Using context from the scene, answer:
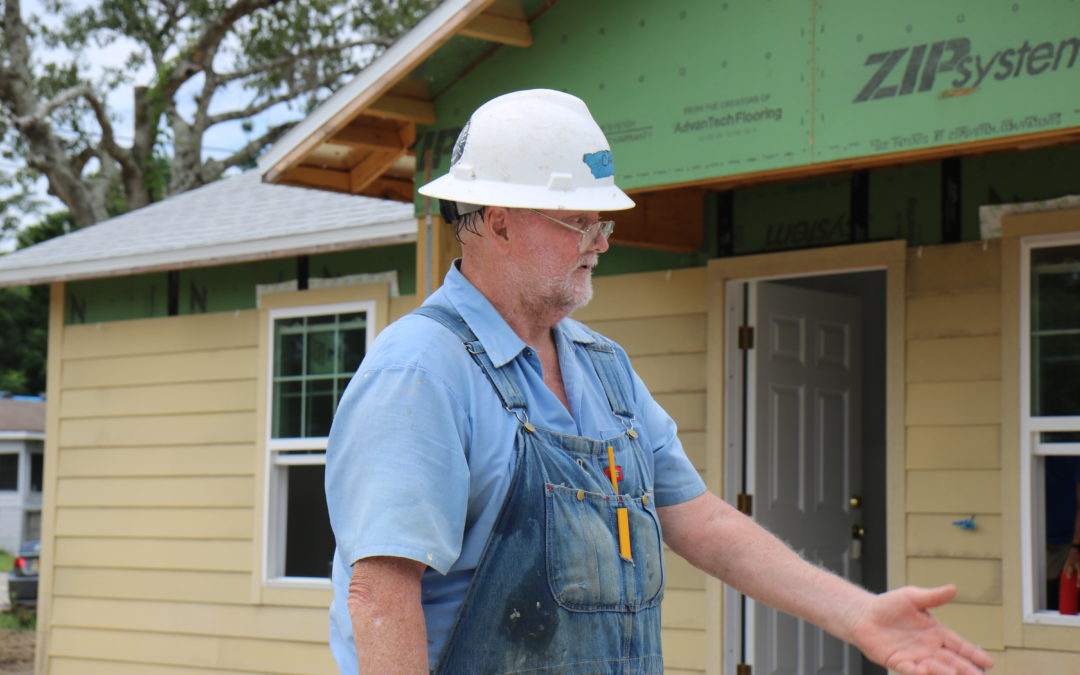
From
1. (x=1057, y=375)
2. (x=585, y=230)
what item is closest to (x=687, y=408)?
(x=1057, y=375)

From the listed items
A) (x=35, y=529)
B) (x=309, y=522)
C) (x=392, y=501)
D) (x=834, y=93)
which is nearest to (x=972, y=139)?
(x=834, y=93)

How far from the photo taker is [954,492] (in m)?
6.57

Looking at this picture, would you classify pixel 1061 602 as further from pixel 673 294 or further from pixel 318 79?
pixel 318 79

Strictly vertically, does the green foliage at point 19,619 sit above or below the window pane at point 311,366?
below

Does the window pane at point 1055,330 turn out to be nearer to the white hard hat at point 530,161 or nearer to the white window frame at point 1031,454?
the white window frame at point 1031,454

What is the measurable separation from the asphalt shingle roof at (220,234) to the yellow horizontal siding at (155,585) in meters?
2.26

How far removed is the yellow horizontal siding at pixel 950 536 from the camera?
6418 mm

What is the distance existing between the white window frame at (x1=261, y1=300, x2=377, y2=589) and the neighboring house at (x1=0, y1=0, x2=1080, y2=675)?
0.02 m

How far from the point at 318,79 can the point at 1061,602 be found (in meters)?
20.4

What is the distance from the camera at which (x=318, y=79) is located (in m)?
24.7

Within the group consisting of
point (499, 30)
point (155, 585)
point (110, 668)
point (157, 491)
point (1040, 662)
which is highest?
point (499, 30)

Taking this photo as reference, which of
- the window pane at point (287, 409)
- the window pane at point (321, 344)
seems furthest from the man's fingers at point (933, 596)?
the window pane at point (287, 409)

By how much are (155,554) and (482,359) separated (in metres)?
8.56

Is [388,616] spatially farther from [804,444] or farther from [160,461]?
[160,461]
